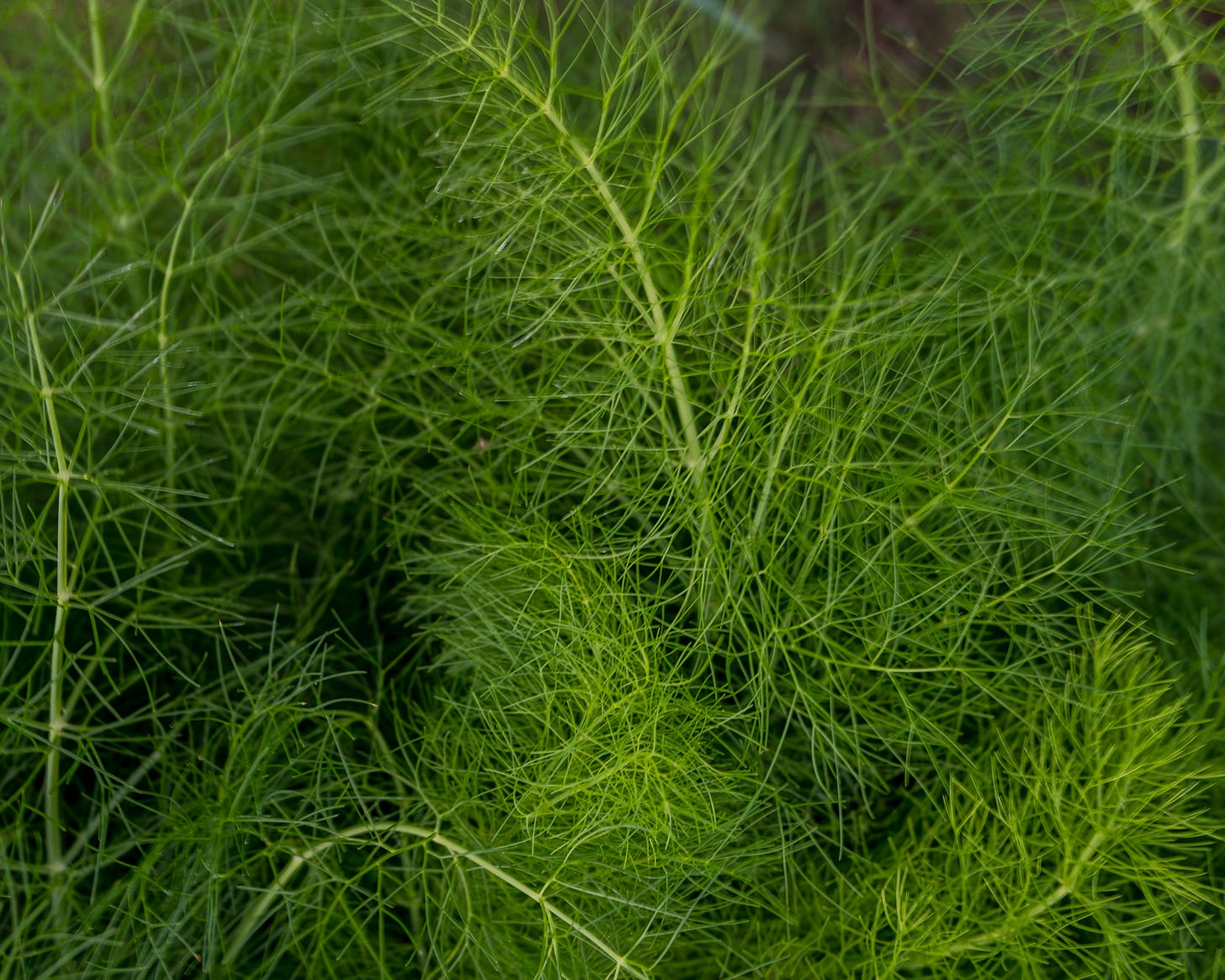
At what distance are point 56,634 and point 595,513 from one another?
17.1 inches

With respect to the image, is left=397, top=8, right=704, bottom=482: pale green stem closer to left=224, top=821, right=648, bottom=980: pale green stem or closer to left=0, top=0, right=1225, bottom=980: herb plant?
left=0, top=0, right=1225, bottom=980: herb plant

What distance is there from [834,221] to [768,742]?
1.77ft

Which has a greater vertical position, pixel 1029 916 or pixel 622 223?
pixel 622 223

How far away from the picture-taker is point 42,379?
78cm

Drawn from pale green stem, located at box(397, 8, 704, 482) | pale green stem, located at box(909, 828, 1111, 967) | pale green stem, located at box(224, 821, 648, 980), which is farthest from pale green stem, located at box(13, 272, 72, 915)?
pale green stem, located at box(909, 828, 1111, 967)

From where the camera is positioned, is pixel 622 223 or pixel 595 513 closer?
pixel 622 223

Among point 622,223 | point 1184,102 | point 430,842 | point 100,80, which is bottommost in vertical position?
point 430,842

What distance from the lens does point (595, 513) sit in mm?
959

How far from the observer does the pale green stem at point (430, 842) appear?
81 centimetres

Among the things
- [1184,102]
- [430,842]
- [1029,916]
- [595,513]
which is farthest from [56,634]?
[1184,102]

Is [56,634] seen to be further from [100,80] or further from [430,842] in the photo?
[100,80]

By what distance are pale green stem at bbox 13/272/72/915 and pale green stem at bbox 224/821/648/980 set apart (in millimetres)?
158

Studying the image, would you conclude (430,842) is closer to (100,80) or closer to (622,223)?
(622,223)

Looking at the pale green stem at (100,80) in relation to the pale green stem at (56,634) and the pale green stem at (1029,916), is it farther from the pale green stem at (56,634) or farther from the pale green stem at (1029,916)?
the pale green stem at (1029,916)
